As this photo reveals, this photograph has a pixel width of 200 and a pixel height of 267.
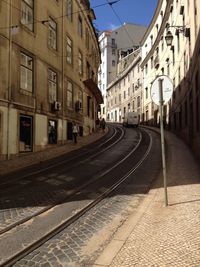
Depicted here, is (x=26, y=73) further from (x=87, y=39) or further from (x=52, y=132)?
(x=87, y=39)

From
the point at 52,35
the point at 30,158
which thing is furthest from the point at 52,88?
the point at 30,158

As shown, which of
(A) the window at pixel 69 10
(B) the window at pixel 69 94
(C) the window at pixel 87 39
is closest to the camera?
(B) the window at pixel 69 94

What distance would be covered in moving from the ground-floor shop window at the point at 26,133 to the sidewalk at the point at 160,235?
389 inches

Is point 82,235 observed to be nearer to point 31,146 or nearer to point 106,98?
point 31,146

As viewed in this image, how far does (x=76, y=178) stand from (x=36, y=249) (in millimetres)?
6965

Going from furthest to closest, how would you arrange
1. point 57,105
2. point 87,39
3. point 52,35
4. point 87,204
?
point 87,39 < point 52,35 < point 57,105 < point 87,204

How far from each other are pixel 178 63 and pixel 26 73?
1475cm

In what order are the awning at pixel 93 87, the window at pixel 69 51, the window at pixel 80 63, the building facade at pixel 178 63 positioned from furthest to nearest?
the awning at pixel 93 87
the window at pixel 80 63
the window at pixel 69 51
the building facade at pixel 178 63

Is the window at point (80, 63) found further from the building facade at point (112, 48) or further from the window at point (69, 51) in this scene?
the building facade at point (112, 48)

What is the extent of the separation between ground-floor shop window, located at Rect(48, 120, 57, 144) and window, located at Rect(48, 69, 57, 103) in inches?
55.1

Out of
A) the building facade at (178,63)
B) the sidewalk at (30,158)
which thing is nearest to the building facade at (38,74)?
the sidewalk at (30,158)

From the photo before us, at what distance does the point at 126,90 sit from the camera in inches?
2697

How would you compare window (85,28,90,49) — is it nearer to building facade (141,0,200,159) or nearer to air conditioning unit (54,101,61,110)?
building facade (141,0,200,159)

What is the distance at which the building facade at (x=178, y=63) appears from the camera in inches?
763
